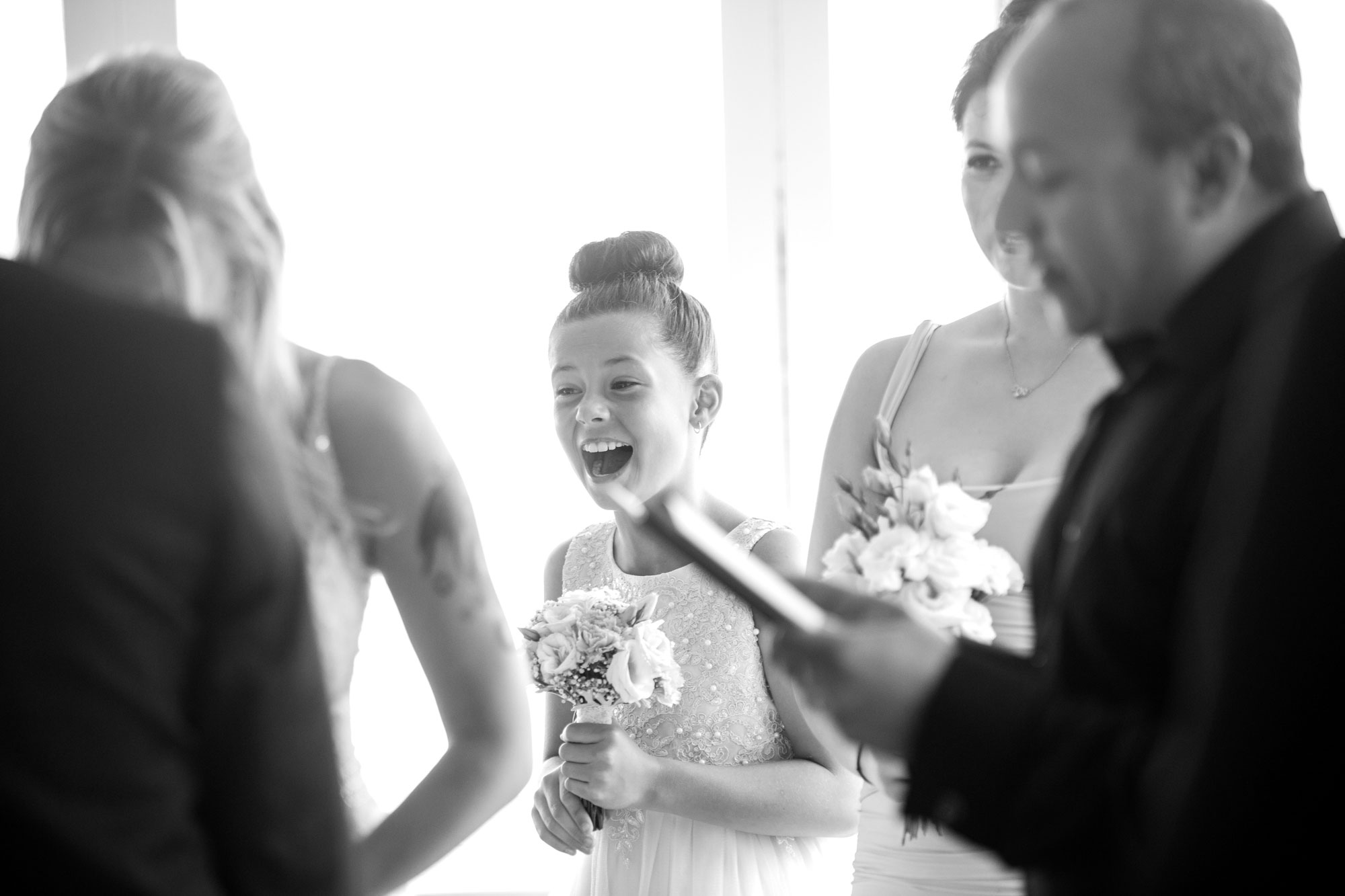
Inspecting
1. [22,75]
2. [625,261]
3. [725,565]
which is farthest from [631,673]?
[22,75]

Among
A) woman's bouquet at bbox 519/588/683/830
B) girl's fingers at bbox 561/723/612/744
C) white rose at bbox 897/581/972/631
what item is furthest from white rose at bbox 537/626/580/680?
white rose at bbox 897/581/972/631

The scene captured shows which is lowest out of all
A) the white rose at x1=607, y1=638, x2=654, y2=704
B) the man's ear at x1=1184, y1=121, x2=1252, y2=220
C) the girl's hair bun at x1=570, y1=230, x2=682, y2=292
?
the white rose at x1=607, y1=638, x2=654, y2=704

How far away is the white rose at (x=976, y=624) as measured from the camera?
2.02 m

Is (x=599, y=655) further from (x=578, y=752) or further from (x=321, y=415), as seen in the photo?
(x=321, y=415)

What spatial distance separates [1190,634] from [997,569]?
1172 millimetres

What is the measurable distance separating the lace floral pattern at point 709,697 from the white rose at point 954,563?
0.73 m

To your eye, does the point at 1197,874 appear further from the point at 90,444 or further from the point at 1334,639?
the point at 90,444

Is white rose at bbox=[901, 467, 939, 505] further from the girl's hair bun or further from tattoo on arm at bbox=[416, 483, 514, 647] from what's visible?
the girl's hair bun

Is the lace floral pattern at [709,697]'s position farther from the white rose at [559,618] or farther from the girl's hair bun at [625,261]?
the girl's hair bun at [625,261]

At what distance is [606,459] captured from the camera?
281 centimetres

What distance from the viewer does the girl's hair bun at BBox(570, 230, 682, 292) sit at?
3.00 m

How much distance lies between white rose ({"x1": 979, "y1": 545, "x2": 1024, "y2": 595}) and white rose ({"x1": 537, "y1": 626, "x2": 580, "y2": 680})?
2.59 feet

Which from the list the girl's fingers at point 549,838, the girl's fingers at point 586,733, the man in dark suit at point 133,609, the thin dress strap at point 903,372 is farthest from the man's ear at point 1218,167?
the girl's fingers at point 549,838

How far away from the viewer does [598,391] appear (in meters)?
2.83
